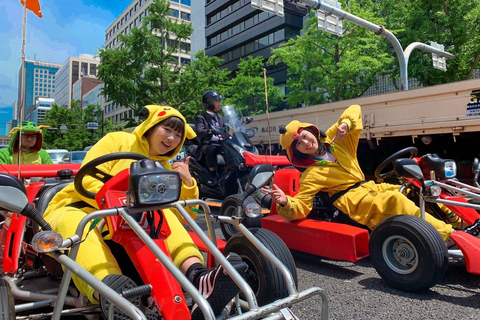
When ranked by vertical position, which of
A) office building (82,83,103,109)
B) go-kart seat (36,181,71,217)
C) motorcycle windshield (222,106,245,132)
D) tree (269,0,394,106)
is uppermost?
office building (82,83,103,109)

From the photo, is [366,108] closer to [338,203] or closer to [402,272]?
[338,203]

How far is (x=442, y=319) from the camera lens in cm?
261

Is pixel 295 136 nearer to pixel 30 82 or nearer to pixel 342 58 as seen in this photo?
pixel 30 82

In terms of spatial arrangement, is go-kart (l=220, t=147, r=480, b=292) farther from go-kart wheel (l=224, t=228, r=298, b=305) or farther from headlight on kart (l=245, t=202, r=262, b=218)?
headlight on kart (l=245, t=202, r=262, b=218)

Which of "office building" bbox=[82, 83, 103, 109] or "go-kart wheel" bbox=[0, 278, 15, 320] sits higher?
"office building" bbox=[82, 83, 103, 109]

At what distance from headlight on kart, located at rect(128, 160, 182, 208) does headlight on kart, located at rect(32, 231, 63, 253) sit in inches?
14.7

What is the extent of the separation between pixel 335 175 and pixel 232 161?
2336 millimetres

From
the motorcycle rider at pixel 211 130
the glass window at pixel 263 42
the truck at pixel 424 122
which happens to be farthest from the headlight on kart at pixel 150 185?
the glass window at pixel 263 42

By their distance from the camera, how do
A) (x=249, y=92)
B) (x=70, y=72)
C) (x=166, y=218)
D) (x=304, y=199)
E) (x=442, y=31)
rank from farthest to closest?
(x=70, y=72)
(x=249, y=92)
(x=442, y=31)
(x=304, y=199)
(x=166, y=218)

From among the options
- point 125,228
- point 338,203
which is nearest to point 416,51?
point 338,203

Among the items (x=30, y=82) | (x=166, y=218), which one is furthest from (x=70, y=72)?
(x=166, y=218)

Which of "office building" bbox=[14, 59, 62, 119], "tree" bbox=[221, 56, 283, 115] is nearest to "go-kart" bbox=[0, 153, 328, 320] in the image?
"office building" bbox=[14, 59, 62, 119]

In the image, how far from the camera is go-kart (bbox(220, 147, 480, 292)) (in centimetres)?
293

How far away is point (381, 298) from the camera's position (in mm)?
3031
